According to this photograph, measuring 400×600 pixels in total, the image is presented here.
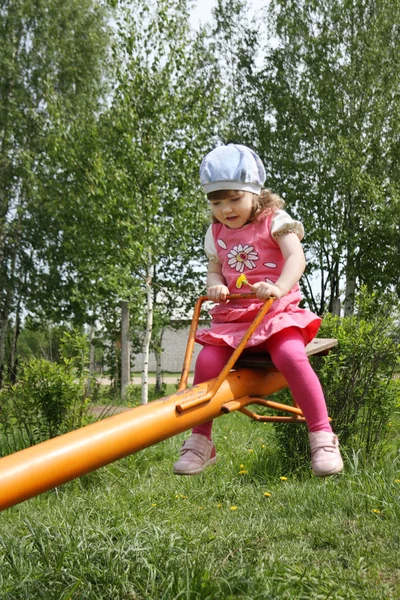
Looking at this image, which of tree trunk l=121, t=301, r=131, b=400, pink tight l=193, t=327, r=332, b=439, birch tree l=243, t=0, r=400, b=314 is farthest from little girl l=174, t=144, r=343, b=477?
birch tree l=243, t=0, r=400, b=314

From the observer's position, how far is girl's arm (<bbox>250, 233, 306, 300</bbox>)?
227 centimetres

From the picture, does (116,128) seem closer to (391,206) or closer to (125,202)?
(125,202)

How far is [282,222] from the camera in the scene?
2521mm

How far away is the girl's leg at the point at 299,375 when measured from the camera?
2.31 metres

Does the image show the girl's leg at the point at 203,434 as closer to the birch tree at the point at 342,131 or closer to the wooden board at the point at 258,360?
the wooden board at the point at 258,360

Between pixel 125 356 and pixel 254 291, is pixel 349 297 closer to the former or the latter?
pixel 125 356

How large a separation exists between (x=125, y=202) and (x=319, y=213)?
289 inches

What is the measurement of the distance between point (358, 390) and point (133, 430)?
3368mm

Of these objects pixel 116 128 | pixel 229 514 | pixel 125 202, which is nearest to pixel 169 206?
pixel 125 202

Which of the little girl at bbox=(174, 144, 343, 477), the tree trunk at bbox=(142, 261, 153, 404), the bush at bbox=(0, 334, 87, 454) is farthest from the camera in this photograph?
the tree trunk at bbox=(142, 261, 153, 404)

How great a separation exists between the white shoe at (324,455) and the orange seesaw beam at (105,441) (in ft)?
0.92

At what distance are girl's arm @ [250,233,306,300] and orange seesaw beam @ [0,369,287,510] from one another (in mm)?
333

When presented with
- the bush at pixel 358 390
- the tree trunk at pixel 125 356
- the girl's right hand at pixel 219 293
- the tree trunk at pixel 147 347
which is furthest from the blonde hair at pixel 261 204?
the tree trunk at pixel 147 347

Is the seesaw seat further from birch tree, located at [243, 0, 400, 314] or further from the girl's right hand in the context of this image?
birch tree, located at [243, 0, 400, 314]
